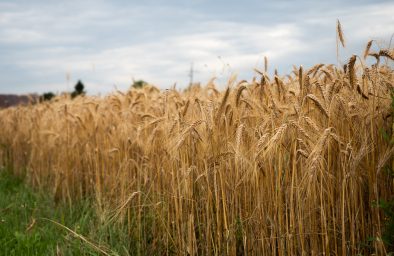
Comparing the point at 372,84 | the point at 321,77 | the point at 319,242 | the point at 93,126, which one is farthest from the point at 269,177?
the point at 93,126

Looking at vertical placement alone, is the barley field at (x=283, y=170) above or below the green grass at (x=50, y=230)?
above

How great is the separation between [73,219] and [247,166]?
292 cm

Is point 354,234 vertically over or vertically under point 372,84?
under

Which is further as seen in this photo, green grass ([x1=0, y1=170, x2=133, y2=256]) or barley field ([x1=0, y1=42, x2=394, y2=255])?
green grass ([x1=0, y1=170, x2=133, y2=256])

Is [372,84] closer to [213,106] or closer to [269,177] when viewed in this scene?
[269,177]

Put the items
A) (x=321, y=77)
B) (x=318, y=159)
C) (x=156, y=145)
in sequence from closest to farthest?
(x=318, y=159), (x=321, y=77), (x=156, y=145)

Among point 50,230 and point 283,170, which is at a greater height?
point 283,170

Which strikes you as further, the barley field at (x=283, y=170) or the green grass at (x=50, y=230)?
the green grass at (x=50, y=230)

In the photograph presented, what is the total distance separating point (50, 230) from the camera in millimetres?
4883

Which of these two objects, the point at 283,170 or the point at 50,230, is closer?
the point at 283,170

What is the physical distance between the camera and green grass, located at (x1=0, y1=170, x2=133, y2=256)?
411 cm

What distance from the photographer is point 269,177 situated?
3.04 m

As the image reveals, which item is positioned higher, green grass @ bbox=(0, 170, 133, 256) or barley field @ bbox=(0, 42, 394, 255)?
barley field @ bbox=(0, 42, 394, 255)

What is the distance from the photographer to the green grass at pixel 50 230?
4113 millimetres
